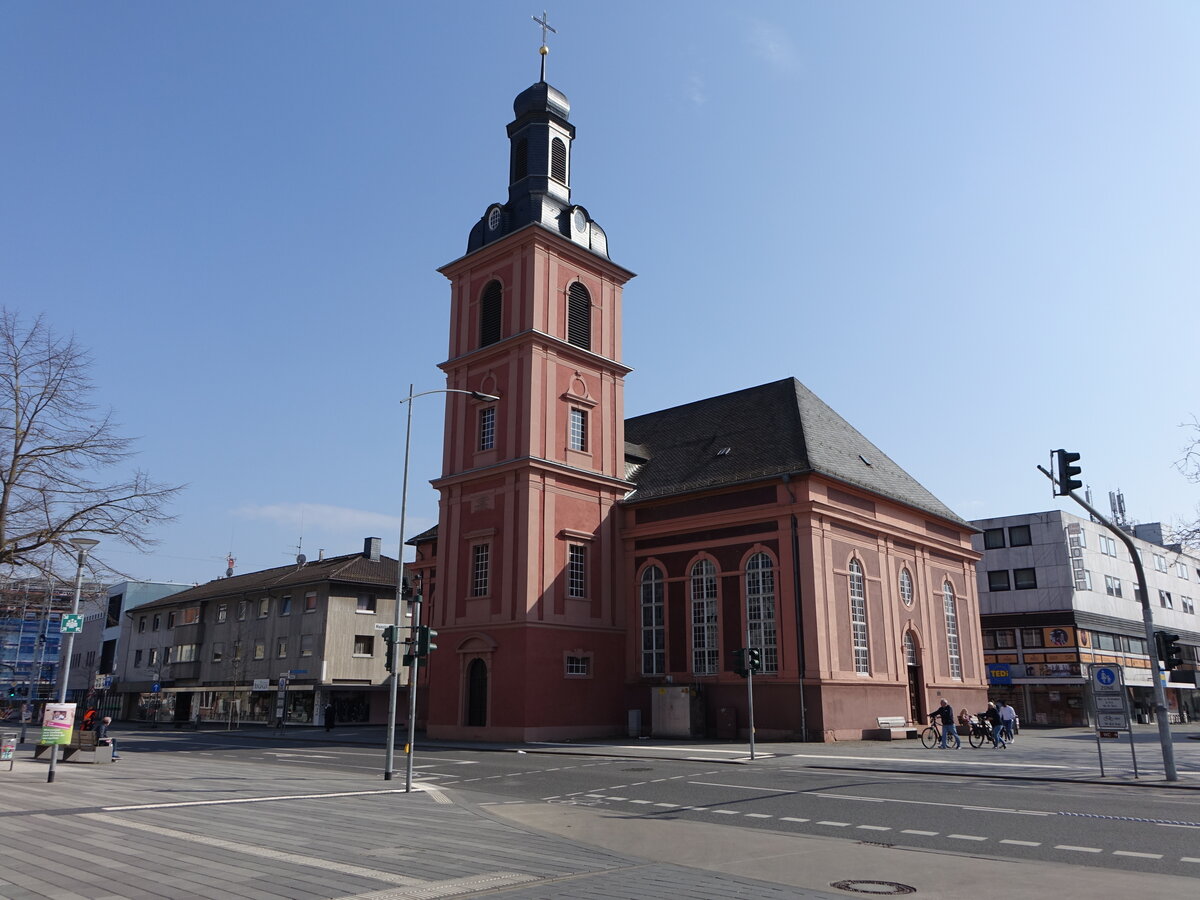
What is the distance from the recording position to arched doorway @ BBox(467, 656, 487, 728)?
38062 mm

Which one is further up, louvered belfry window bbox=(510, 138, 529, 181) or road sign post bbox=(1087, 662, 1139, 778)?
louvered belfry window bbox=(510, 138, 529, 181)

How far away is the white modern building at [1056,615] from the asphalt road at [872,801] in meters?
40.1

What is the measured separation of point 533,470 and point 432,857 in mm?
28626

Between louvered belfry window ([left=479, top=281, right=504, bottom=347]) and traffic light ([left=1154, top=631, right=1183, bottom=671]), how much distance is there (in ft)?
95.1

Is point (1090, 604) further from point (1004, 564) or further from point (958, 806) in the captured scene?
point (958, 806)

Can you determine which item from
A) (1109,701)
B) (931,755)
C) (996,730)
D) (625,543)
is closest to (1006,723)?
(996,730)

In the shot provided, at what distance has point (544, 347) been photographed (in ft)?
133

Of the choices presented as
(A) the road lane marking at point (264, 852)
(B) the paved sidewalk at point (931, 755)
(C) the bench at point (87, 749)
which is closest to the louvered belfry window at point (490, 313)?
(B) the paved sidewalk at point (931, 755)

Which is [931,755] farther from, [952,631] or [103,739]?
[103,739]

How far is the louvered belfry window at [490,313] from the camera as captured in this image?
42781 mm

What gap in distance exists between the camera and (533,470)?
127ft

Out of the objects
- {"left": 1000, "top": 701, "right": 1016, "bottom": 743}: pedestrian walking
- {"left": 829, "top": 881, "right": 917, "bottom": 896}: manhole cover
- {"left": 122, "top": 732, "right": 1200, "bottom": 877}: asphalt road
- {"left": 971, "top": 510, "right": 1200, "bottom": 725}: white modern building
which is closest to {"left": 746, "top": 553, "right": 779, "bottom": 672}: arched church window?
{"left": 1000, "top": 701, "right": 1016, "bottom": 743}: pedestrian walking

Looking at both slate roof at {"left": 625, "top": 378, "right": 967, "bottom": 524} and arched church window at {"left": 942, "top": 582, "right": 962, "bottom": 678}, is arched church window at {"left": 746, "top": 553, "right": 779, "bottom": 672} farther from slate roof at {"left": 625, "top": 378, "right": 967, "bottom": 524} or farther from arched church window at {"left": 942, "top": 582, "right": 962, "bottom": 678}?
arched church window at {"left": 942, "top": 582, "right": 962, "bottom": 678}

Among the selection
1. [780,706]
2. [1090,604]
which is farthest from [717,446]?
[1090,604]
